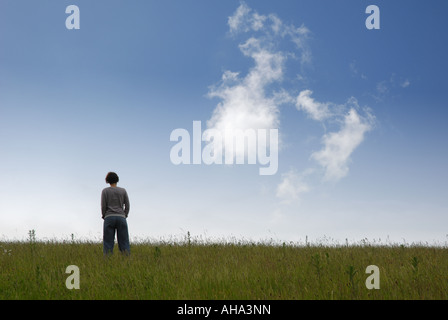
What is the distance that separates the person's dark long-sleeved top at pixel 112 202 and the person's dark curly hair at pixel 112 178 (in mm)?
229

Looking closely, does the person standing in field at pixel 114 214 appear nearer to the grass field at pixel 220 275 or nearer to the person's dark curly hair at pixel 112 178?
the person's dark curly hair at pixel 112 178

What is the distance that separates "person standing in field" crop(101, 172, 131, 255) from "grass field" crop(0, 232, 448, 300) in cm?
34

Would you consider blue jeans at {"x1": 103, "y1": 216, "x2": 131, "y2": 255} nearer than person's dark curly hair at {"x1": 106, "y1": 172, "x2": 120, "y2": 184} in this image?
Yes

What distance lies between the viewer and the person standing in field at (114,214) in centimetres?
1026

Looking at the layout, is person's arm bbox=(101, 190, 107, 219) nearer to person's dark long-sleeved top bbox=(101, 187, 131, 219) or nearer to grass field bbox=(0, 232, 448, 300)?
person's dark long-sleeved top bbox=(101, 187, 131, 219)

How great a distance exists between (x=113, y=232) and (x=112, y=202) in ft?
2.74

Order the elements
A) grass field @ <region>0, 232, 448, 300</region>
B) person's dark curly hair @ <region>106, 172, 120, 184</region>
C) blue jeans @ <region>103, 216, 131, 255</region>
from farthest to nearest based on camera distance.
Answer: person's dark curly hair @ <region>106, 172, 120, 184</region> < blue jeans @ <region>103, 216, 131, 255</region> < grass field @ <region>0, 232, 448, 300</region>

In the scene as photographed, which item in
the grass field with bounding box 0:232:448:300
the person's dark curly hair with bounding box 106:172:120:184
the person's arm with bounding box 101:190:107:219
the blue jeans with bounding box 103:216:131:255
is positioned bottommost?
the grass field with bounding box 0:232:448:300

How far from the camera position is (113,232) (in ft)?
34.2

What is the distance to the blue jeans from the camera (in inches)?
404

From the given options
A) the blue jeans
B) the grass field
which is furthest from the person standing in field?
the grass field

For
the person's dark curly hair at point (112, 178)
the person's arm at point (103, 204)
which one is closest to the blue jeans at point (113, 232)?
the person's arm at point (103, 204)
